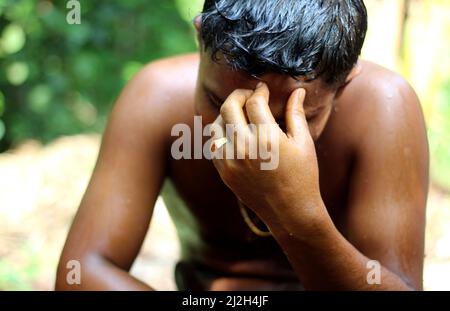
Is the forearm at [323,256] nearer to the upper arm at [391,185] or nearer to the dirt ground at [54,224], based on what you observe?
the upper arm at [391,185]

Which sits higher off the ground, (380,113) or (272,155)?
(380,113)

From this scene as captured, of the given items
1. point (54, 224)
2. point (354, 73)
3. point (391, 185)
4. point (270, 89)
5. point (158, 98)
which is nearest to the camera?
point (270, 89)

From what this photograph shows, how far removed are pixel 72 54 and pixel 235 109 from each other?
15.5ft

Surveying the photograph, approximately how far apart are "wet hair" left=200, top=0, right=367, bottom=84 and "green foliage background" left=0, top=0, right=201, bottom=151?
3906mm

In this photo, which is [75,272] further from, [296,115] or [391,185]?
[391,185]

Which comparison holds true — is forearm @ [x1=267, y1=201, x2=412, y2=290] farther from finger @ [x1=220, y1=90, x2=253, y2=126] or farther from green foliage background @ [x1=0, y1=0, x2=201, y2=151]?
green foliage background @ [x1=0, y1=0, x2=201, y2=151]

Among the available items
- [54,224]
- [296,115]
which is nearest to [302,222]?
[296,115]

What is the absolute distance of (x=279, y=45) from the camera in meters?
2.03

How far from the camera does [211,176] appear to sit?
273 cm

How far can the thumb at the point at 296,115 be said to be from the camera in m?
2.05

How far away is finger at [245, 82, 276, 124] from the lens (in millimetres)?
→ 1972

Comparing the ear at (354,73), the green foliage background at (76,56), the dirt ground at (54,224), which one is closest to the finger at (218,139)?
the ear at (354,73)

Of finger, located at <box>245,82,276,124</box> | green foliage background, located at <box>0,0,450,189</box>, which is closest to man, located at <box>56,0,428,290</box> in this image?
finger, located at <box>245,82,276,124</box>

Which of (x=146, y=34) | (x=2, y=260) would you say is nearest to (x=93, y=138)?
(x=146, y=34)
